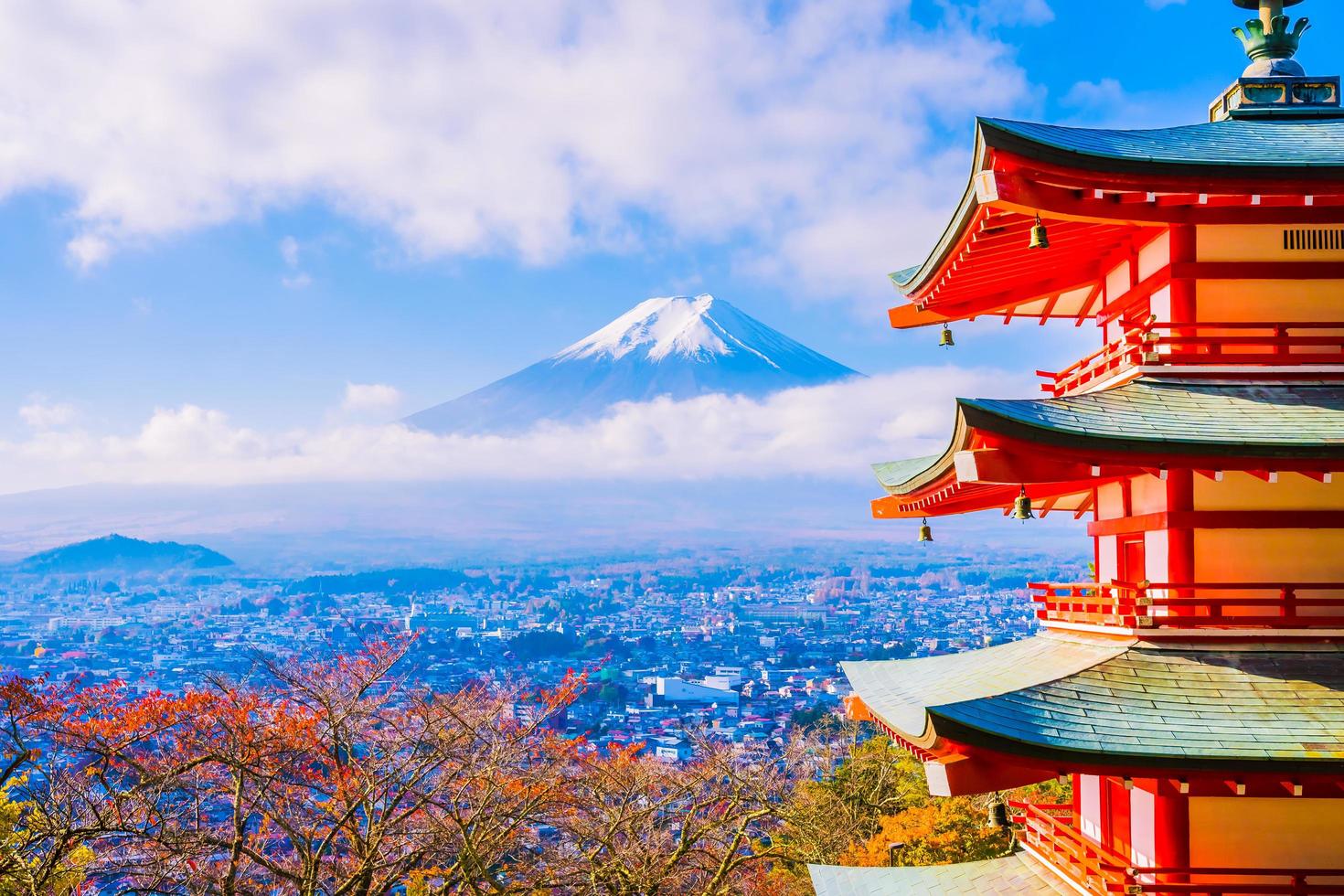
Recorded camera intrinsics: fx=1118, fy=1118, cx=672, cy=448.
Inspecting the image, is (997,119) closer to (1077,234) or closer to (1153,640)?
(1077,234)

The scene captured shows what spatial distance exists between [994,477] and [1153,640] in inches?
62.4

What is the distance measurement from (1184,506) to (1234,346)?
1110 millimetres

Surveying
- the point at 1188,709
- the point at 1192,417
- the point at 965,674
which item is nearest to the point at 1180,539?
the point at 1192,417

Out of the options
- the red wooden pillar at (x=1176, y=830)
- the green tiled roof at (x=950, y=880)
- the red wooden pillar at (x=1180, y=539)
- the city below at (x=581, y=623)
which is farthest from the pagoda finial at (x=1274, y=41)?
the city below at (x=581, y=623)

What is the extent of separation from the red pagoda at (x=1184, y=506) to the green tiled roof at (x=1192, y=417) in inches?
0.7

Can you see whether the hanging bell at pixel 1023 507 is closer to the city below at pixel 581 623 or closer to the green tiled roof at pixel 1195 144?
the green tiled roof at pixel 1195 144

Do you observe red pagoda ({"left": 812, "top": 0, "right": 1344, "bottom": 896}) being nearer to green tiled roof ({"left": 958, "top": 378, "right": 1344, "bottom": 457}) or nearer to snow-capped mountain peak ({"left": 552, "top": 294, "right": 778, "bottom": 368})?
green tiled roof ({"left": 958, "top": 378, "right": 1344, "bottom": 457})

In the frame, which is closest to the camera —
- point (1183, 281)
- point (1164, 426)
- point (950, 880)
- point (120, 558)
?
point (1164, 426)

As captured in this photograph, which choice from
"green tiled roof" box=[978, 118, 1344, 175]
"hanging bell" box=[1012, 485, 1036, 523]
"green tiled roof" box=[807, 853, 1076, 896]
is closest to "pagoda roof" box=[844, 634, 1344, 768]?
"hanging bell" box=[1012, 485, 1036, 523]

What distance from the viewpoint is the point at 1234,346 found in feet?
23.5

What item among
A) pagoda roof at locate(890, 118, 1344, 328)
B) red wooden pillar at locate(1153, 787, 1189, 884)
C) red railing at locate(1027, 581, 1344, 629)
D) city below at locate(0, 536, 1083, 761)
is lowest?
city below at locate(0, 536, 1083, 761)

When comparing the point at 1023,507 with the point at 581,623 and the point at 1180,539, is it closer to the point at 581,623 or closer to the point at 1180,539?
the point at 1180,539

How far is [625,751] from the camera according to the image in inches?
848

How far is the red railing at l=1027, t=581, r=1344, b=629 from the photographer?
6762 mm
